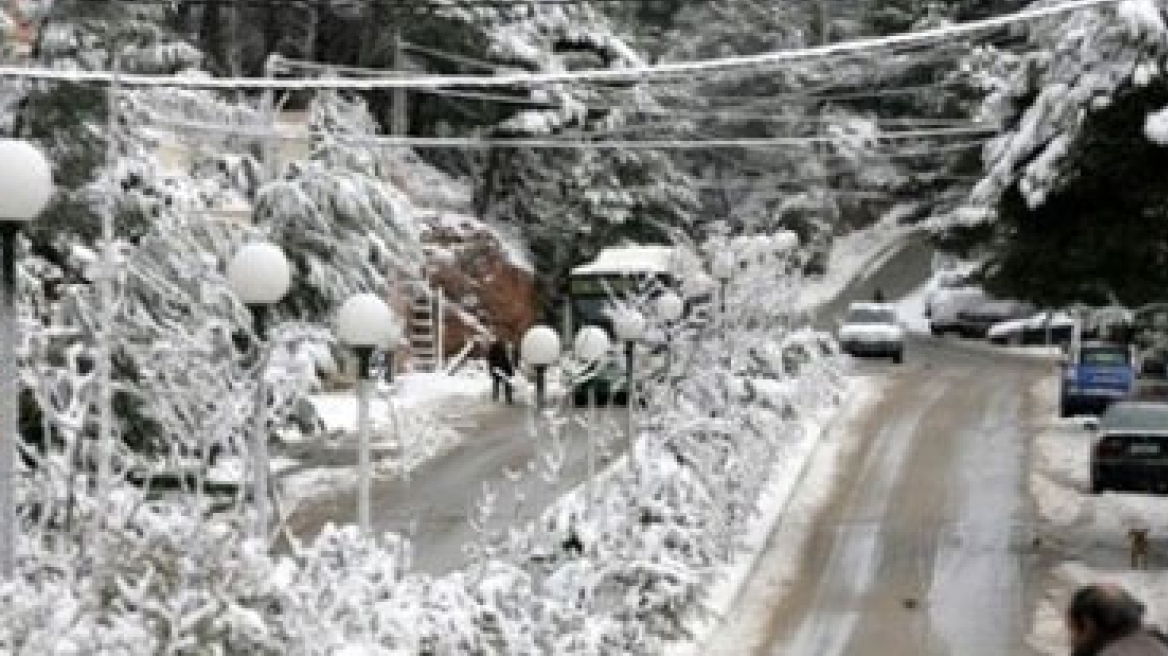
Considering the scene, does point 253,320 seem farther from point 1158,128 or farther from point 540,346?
point 1158,128

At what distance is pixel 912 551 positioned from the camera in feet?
77.7

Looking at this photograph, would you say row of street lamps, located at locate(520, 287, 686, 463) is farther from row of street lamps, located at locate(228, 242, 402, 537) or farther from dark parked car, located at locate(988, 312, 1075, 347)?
dark parked car, located at locate(988, 312, 1075, 347)

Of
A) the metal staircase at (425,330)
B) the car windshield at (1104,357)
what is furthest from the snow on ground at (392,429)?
the car windshield at (1104,357)

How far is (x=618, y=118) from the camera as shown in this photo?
53031mm

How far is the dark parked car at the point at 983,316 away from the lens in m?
62.5

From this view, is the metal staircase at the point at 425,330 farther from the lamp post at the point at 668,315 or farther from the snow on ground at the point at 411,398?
the lamp post at the point at 668,315

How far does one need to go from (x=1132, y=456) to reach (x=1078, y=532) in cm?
193

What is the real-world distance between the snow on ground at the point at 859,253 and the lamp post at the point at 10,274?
207 ft

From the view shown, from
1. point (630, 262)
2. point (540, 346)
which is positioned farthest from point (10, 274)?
point (630, 262)

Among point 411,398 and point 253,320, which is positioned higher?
point 253,320

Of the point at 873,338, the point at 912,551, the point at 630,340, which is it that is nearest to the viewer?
the point at 630,340

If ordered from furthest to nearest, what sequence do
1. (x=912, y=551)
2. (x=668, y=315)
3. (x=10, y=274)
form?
(x=912, y=551), (x=668, y=315), (x=10, y=274)

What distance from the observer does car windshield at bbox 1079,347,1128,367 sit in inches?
1478

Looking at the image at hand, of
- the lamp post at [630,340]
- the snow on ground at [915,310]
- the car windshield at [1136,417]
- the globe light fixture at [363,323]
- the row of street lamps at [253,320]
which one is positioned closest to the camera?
the row of street lamps at [253,320]
